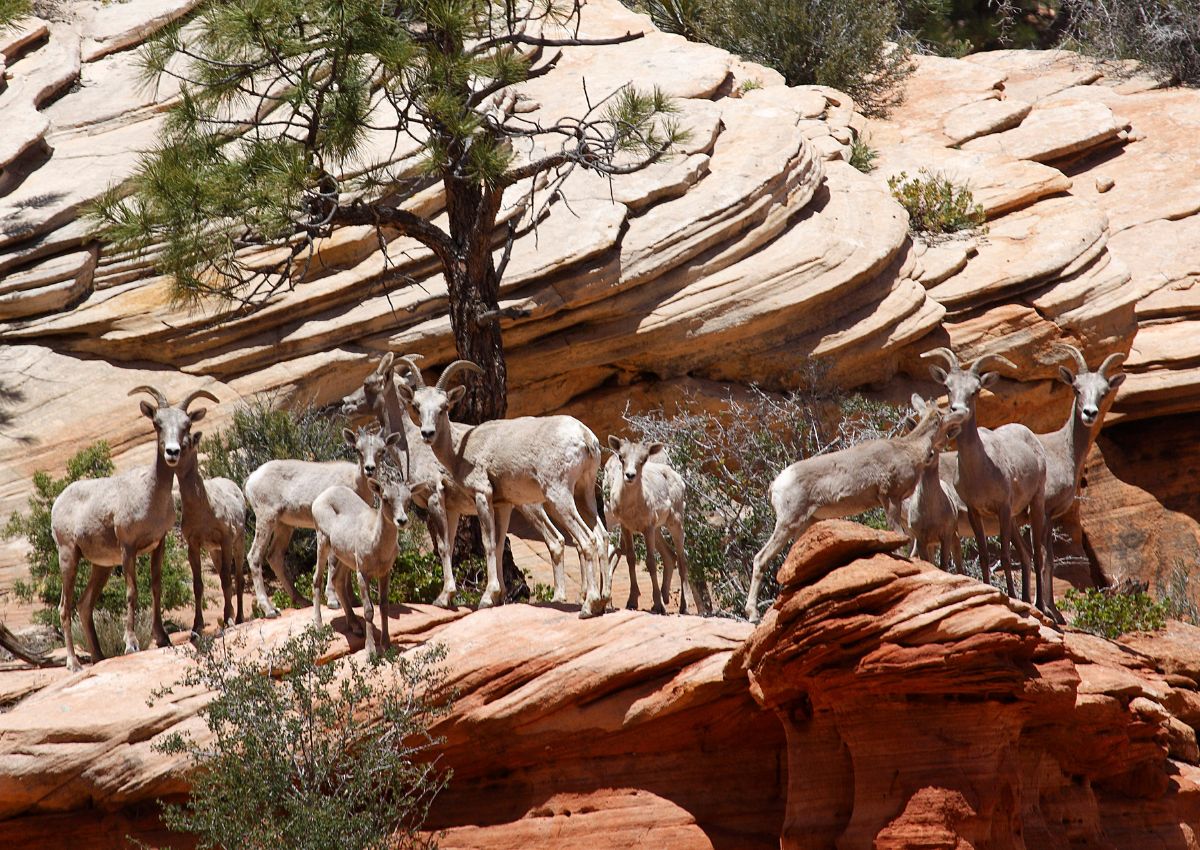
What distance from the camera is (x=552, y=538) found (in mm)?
10914

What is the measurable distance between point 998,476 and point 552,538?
338 cm

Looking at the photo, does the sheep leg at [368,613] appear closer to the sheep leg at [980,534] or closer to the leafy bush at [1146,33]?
the sheep leg at [980,534]

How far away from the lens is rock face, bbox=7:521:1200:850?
8.66 meters

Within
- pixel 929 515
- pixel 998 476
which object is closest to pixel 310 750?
pixel 929 515

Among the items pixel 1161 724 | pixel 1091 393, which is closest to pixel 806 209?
pixel 1091 393

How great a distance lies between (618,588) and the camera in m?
15.3

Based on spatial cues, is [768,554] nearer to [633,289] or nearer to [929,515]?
[929,515]

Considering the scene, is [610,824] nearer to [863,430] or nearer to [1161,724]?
[1161,724]

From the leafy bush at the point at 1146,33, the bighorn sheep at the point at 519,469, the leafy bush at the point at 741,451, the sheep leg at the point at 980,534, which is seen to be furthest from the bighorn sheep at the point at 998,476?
the leafy bush at the point at 1146,33

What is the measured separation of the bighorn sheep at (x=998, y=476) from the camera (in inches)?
428

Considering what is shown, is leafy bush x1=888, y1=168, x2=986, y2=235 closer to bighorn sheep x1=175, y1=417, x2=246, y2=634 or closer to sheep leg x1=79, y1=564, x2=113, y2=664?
bighorn sheep x1=175, y1=417, x2=246, y2=634

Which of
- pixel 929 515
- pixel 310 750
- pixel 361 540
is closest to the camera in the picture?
pixel 310 750

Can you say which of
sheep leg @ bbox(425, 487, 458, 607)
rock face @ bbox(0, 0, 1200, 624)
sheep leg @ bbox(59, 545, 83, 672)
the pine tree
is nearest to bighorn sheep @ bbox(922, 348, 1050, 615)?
the pine tree

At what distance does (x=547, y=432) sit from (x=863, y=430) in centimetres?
493
